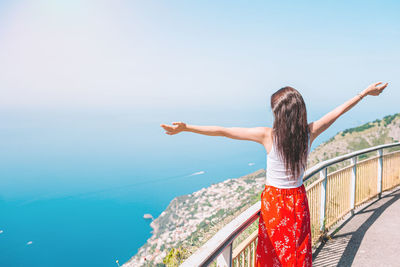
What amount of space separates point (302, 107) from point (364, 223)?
365 cm

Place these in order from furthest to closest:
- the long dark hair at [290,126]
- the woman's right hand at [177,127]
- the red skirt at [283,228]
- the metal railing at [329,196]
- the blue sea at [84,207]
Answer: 1. the blue sea at [84,207]
2. the woman's right hand at [177,127]
3. the red skirt at [283,228]
4. the long dark hair at [290,126]
5. the metal railing at [329,196]

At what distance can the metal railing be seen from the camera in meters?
1.50

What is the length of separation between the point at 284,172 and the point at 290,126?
0.30 m

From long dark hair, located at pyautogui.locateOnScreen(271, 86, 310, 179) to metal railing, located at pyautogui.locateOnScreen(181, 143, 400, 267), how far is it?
1.41 ft

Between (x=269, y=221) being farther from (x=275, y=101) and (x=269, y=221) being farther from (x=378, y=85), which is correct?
(x=378, y=85)

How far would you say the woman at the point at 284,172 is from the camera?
173 centimetres

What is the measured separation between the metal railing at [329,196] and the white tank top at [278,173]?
0.23 m

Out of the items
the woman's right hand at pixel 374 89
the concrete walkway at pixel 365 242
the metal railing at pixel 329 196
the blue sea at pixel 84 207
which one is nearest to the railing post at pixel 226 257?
the metal railing at pixel 329 196

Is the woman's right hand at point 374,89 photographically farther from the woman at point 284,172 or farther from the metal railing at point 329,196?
the metal railing at point 329,196

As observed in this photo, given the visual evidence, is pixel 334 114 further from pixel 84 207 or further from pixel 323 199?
pixel 84 207

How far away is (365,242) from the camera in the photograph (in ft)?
12.5

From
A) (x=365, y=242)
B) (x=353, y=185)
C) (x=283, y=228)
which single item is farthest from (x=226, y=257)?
(x=353, y=185)

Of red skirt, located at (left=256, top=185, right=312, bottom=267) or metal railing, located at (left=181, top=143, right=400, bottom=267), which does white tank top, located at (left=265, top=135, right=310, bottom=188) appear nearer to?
red skirt, located at (left=256, top=185, right=312, bottom=267)

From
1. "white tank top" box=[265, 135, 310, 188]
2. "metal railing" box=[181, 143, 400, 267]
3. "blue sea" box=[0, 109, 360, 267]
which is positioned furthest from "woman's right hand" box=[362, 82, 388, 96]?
"blue sea" box=[0, 109, 360, 267]
